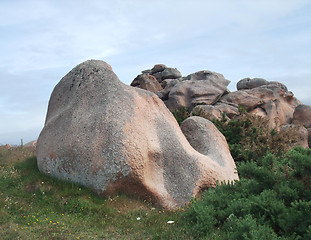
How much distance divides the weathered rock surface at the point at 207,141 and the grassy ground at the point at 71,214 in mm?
3552

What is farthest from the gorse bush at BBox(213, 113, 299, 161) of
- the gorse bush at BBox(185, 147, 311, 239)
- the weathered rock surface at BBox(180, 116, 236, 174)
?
the gorse bush at BBox(185, 147, 311, 239)

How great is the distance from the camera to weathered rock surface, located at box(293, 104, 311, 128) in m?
31.8

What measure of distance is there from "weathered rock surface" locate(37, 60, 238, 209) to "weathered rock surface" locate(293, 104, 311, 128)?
2161 cm

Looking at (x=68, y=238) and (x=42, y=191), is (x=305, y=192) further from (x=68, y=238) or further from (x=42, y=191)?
(x=42, y=191)

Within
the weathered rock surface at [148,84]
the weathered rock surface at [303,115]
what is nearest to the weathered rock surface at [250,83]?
the weathered rock surface at [303,115]

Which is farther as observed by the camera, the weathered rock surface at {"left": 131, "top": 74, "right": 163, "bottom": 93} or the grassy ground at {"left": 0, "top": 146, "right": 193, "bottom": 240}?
the weathered rock surface at {"left": 131, "top": 74, "right": 163, "bottom": 93}

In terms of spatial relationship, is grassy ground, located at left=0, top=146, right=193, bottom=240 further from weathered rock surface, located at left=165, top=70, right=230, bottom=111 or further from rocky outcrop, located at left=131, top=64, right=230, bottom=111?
weathered rock surface, located at left=165, top=70, right=230, bottom=111

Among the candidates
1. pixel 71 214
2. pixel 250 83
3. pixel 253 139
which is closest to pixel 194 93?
pixel 253 139

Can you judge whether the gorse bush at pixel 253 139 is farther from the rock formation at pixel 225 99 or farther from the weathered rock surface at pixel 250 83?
the weathered rock surface at pixel 250 83

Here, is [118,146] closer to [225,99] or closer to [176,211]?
[176,211]

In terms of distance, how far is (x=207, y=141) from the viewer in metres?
13.6

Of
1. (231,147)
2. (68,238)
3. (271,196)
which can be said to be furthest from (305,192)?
(231,147)

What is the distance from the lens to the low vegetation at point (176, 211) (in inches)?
278

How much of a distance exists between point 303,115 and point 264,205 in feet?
89.8
